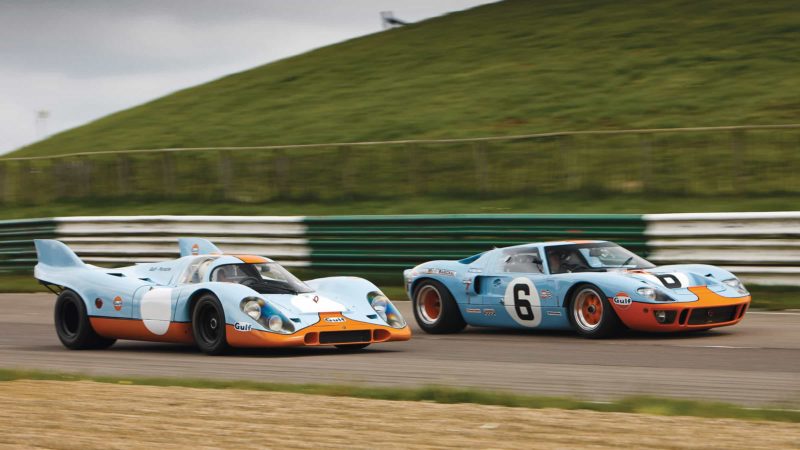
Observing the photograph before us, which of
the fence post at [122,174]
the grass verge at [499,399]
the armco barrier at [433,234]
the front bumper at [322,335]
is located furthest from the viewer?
the fence post at [122,174]

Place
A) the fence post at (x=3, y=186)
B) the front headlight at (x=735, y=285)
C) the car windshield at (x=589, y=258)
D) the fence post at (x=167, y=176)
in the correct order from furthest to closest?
1. the fence post at (x=3, y=186)
2. the fence post at (x=167, y=176)
3. the car windshield at (x=589, y=258)
4. the front headlight at (x=735, y=285)

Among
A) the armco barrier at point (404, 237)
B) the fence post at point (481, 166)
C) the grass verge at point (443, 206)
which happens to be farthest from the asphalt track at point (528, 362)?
the fence post at point (481, 166)

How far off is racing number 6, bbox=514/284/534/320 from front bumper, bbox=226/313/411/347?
6.58 ft

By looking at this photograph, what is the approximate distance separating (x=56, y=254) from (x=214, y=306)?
2780 mm

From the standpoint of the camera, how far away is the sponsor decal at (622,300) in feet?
38.8

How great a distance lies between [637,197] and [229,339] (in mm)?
11190

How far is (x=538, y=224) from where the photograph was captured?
17953mm

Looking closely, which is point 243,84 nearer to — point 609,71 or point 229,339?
point 609,71

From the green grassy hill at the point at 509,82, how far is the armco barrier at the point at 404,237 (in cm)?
740

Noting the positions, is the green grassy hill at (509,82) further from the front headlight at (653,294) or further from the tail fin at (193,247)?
the tail fin at (193,247)

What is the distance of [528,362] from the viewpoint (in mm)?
10414

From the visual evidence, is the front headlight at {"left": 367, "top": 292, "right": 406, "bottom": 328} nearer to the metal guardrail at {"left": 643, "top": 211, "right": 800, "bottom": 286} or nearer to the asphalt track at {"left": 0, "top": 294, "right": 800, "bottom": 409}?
the asphalt track at {"left": 0, "top": 294, "right": 800, "bottom": 409}

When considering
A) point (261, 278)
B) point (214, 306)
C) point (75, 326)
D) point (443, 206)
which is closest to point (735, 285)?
point (261, 278)

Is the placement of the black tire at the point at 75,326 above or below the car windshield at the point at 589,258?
below
